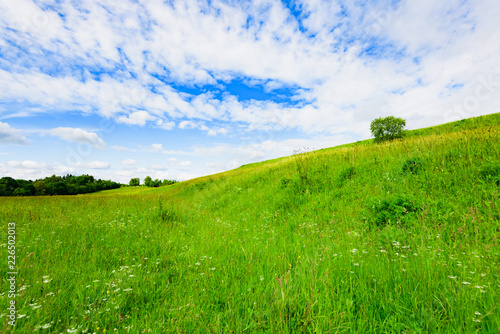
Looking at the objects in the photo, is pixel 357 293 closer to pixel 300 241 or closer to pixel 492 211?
pixel 300 241

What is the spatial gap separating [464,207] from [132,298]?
21.9ft

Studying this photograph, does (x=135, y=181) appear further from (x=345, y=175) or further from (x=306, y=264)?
(x=306, y=264)

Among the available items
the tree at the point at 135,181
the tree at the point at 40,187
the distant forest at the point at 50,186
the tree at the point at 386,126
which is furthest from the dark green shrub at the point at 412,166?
the tree at the point at 135,181

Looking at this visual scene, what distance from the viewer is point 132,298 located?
108 inches

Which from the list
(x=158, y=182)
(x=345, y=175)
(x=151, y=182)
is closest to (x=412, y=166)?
(x=345, y=175)

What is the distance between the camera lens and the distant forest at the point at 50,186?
28656mm

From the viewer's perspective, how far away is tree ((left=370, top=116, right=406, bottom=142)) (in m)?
46.5

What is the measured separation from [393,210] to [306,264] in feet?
10.5

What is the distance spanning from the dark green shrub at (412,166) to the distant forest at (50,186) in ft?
109

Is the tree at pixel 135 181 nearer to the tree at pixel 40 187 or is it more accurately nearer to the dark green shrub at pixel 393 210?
the tree at pixel 40 187

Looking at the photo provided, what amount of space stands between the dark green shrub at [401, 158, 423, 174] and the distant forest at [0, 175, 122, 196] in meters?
33.1

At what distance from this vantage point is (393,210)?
4965 mm

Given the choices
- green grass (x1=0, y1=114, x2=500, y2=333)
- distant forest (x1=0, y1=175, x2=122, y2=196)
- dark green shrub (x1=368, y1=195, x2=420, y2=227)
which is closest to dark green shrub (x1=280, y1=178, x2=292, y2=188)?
green grass (x1=0, y1=114, x2=500, y2=333)

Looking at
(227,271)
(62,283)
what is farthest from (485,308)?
(62,283)
